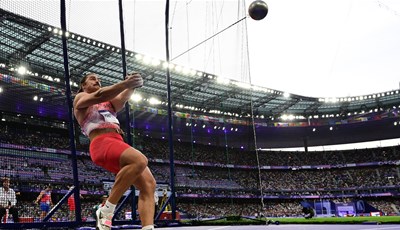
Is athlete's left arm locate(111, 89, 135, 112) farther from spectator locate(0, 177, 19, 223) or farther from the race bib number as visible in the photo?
spectator locate(0, 177, 19, 223)

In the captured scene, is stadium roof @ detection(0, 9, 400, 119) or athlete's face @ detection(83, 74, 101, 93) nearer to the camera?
athlete's face @ detection(83, 74, 101, 93)

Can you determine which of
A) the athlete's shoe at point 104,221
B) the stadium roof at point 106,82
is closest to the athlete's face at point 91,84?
the athlete's shoe at point 104,221

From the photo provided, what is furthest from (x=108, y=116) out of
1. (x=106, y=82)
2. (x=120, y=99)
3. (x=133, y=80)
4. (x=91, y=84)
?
(x=106, y=82)

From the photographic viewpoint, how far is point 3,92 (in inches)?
1131

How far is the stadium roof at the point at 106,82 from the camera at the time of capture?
87.6 ft

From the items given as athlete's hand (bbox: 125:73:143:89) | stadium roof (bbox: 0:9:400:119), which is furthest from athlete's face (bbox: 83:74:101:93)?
stadium roof (bbox: 0:9:400:119)

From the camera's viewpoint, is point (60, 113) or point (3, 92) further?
point (60, 113)

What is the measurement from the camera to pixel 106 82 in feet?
114

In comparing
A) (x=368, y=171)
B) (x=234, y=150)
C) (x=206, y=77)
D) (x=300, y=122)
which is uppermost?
(x=206, y=77)

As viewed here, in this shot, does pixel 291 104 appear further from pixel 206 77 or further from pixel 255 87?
pixel 206 77

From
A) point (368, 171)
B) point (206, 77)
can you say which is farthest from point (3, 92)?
point (368, 171)

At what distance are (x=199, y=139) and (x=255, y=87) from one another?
48.2ft

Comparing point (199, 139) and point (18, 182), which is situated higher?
point (199, 139)

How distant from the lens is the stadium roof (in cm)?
2670
